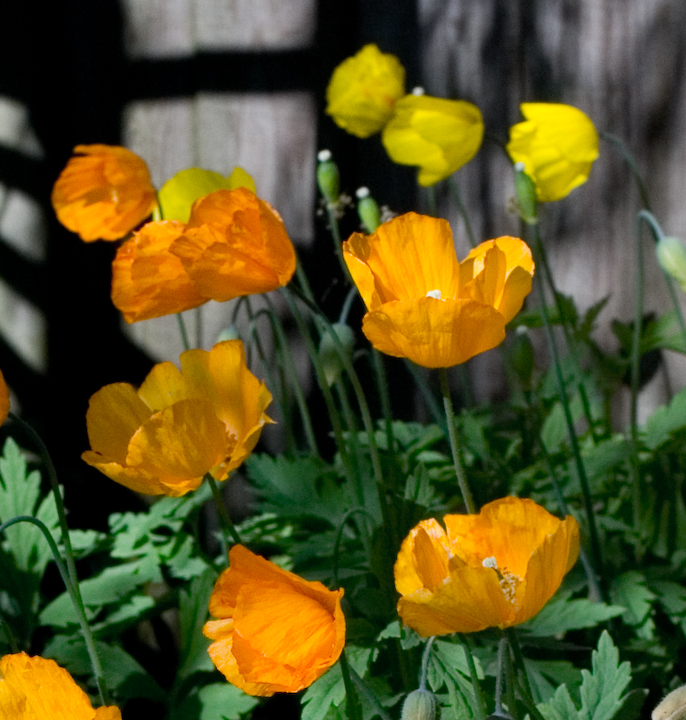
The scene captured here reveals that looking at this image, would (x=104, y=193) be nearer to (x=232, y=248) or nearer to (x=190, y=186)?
(x=190, y=186)

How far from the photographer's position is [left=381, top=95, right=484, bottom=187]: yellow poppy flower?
3.34 ft

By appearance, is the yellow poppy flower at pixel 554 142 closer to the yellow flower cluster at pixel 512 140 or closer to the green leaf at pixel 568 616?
the yellow flower cluster at pixel 512 140

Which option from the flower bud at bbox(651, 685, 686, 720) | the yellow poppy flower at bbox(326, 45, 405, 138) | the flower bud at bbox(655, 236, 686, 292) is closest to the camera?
the flower bud at bbox(651, 685, 686, 720)

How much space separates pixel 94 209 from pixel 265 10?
21.8 inches

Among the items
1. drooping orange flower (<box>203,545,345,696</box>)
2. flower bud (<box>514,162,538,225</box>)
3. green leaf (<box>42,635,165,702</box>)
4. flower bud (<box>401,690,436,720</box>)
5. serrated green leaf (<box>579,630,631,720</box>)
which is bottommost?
green leaf (<box>42,635,165,702</box>)

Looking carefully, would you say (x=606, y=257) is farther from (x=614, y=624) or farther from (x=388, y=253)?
(x=388, y=253)

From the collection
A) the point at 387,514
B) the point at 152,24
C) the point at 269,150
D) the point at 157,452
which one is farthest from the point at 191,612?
the point at 152,24

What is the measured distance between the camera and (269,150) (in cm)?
141

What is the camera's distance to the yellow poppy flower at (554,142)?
3.29 feet

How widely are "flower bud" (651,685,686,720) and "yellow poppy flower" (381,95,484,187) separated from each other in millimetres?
707

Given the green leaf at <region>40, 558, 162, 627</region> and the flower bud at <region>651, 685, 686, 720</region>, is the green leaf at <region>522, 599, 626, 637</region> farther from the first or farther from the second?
the green leaf at <region>40, 558, 162, 627</region>

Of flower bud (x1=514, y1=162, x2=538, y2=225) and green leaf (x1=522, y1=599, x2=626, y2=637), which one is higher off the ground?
flower bud (x1=514, y1=162, x2=538, y2=225)

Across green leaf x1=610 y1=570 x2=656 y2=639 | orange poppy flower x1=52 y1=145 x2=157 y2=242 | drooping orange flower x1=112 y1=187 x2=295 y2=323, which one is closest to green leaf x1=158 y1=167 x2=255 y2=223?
orange poppy flower x1=52 y1=145 x2=157 y2=242

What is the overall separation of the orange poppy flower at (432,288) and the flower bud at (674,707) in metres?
0.25
